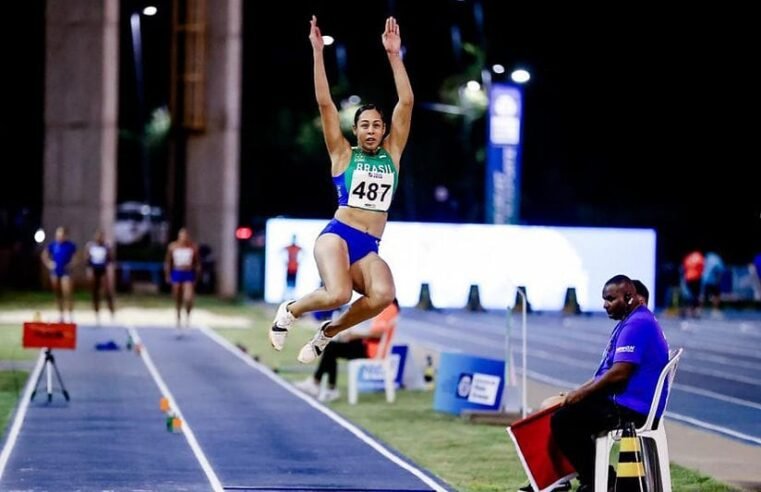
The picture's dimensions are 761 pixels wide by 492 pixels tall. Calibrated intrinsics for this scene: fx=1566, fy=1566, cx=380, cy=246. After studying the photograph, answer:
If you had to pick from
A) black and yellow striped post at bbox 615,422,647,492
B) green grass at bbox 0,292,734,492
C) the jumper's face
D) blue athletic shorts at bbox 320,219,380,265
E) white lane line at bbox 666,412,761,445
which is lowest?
green grass at bbox 0,292,734,492

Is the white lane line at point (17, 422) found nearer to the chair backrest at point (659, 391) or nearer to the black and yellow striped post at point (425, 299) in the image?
A: the chair backrest at point (659, 391)

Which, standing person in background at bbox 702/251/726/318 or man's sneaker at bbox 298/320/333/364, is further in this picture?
standing person in background at bbox 702/251/726/318

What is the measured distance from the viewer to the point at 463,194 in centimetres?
7650

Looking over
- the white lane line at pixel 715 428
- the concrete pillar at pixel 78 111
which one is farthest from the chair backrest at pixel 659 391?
the concrete pillar at pixel 78 111

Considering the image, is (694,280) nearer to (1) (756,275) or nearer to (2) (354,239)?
(1) (756,275)

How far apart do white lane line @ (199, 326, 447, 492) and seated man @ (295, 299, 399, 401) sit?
0.22 meters

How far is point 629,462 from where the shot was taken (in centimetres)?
1038

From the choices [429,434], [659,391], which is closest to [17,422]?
[429,434]

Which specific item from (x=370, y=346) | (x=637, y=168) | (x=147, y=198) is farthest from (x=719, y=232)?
(x=370, y=346)

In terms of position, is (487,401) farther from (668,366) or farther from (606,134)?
(606,134)

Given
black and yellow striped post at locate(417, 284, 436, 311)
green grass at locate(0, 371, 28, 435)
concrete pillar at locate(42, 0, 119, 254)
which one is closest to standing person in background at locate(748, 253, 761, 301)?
black and yellow striped post at locate(417, 284, 436, 311)

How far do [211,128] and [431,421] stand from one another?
3082 cm

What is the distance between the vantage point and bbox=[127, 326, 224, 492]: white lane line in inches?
507

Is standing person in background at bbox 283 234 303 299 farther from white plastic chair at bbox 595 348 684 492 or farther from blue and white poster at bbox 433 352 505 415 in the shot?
white plastic chair at bbox 595 348 684 492
